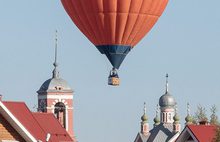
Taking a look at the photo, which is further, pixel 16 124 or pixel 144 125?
pixel 144 125

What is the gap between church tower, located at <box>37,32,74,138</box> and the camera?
416ft

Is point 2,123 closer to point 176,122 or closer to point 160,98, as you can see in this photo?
point 176,122

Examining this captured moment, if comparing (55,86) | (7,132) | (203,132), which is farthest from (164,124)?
(7,132)

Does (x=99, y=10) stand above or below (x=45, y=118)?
above

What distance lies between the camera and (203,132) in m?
66.8

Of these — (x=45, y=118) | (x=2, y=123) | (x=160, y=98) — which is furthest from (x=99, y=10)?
(x=160, y=98)

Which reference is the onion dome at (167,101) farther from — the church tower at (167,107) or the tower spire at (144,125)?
the tower spire at (144,125)

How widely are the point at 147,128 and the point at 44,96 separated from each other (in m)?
49.0

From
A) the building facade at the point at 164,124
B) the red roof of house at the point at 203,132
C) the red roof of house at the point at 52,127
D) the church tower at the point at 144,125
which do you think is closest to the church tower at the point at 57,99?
the building facade at the point at 164,124

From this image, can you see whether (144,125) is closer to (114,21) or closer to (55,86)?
(55,86)

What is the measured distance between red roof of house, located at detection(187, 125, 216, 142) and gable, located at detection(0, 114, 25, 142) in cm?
2431

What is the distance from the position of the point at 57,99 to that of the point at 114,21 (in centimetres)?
7001

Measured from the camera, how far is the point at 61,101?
129 m

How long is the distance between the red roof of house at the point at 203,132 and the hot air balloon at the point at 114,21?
22.5 ft
